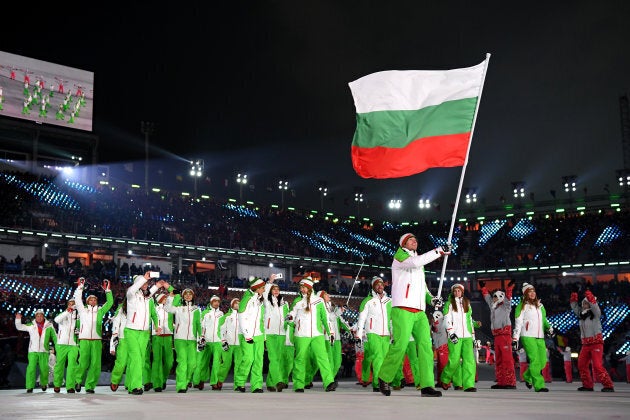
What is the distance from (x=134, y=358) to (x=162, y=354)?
9.36 ft

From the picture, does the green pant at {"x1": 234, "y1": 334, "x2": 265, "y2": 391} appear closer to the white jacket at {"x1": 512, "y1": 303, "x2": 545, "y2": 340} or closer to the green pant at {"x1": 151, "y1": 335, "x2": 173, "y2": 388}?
the green pant at {"x1": 151, "y1": 335, "x2": 173, "y2": 388}

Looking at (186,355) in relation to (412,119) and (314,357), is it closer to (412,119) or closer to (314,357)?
(314,357)

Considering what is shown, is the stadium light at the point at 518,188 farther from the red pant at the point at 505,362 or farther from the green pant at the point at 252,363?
the green pant at the point at 252,363

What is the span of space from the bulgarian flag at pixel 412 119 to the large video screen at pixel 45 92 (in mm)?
37450

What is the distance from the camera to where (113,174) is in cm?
5822

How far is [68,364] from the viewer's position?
15.5m

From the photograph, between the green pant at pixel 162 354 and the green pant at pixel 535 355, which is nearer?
the green pant at pixel 535 355

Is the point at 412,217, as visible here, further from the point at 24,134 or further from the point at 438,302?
the point at 438,302

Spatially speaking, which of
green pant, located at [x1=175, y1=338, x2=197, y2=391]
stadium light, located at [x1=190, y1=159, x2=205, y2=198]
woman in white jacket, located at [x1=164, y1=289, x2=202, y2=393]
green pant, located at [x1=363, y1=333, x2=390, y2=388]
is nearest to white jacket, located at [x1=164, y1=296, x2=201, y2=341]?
woman in white jacket, located at [x1=164, y1=289, x2=202, y2=393]

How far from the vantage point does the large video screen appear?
148 feet

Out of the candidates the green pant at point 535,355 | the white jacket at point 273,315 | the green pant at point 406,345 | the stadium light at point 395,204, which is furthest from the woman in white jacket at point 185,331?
the stadium light at point 395,204

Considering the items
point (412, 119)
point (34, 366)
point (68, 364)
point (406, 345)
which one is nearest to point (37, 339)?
point (34, 366)

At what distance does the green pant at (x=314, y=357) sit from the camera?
1305 centimetres

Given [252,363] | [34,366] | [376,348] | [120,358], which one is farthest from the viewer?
[34,366]
